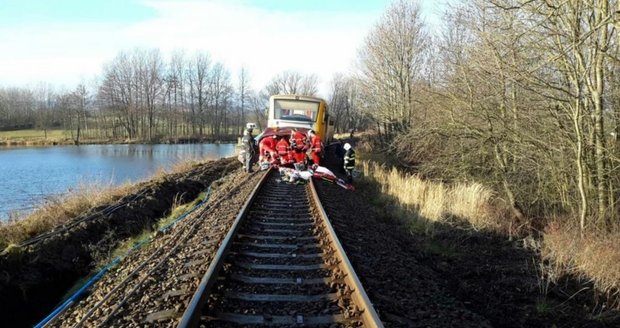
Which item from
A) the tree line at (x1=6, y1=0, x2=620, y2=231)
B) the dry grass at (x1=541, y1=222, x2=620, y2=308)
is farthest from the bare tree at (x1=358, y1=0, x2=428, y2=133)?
the dry grass at (x1=541, y1=222, x2=620, y2=308)

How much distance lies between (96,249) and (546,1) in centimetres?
991

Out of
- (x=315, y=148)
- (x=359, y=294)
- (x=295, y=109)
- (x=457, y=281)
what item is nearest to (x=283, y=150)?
(x=315, y=148)

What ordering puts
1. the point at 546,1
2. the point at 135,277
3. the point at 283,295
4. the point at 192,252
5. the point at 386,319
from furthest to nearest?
1. the point at 546,1
2. the point at 192,252
3. the point at 135,277
4. the point at 283,295
5. the point at 386,319

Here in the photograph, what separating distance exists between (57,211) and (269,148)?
6480 mm

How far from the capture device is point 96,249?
33.6 feet

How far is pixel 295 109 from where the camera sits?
18.5 metres

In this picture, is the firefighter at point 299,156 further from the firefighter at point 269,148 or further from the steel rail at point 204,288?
the steel rail at point 204,288

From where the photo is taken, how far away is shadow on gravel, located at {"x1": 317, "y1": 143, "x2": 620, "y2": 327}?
475cm

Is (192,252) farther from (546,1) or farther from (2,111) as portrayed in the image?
(2,111)

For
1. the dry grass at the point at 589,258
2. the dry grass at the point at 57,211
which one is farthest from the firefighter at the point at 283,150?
the dry grass at the point at 589,258

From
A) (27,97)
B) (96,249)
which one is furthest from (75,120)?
(96,249)

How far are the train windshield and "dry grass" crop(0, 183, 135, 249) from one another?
20.0 feet

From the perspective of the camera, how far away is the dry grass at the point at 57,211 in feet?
38.2

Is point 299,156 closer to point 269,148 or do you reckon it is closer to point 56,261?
point 269,148
